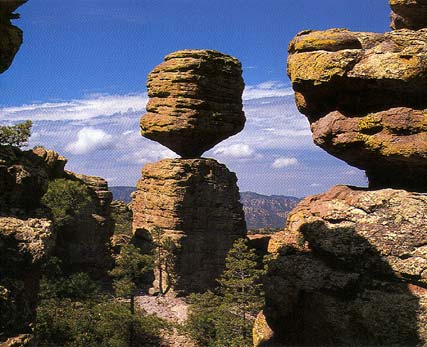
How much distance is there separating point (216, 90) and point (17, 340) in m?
41.7

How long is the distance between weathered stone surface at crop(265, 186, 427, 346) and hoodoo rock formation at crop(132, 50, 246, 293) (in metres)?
25.0

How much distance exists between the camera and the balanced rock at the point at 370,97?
2322 cm

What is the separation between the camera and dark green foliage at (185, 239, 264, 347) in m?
36.5

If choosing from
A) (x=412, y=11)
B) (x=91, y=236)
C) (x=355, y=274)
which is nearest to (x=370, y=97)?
(x=412, y=11)

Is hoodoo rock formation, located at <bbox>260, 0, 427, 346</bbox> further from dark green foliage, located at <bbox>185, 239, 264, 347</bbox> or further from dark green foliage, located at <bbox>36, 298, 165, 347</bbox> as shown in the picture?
dark green foliage, located at <bbox>36, 298, 165, 347</bbox>

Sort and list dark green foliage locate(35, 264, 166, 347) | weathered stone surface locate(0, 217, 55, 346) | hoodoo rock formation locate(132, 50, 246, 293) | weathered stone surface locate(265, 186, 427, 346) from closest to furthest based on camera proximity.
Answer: weathered stone surface locate(0, 217, 55, 346) < weathered stone surface locate(265, 186, 427, 346) < dark green foliage locate(35, 264, 166, 347) < hoodoo rock formation locate(132, 50, 246, 293)

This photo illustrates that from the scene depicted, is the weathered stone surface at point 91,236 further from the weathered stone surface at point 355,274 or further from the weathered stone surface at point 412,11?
the weathered stone surface at point 412,11

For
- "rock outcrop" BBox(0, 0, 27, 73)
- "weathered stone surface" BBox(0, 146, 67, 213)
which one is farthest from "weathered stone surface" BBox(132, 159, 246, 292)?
"rock outcrop" BBox(0, 0, 27, 73)

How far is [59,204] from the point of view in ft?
143

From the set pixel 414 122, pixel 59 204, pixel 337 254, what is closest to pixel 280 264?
pixel 337 254

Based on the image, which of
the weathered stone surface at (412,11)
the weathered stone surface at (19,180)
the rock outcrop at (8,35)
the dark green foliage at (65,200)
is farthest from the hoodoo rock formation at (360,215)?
the dark green foliage at (65,200)

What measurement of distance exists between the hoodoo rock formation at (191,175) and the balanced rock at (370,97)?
83.0 feet

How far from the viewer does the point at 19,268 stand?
1670 cm

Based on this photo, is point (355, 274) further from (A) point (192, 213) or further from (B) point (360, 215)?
(A) point (192, 213)
